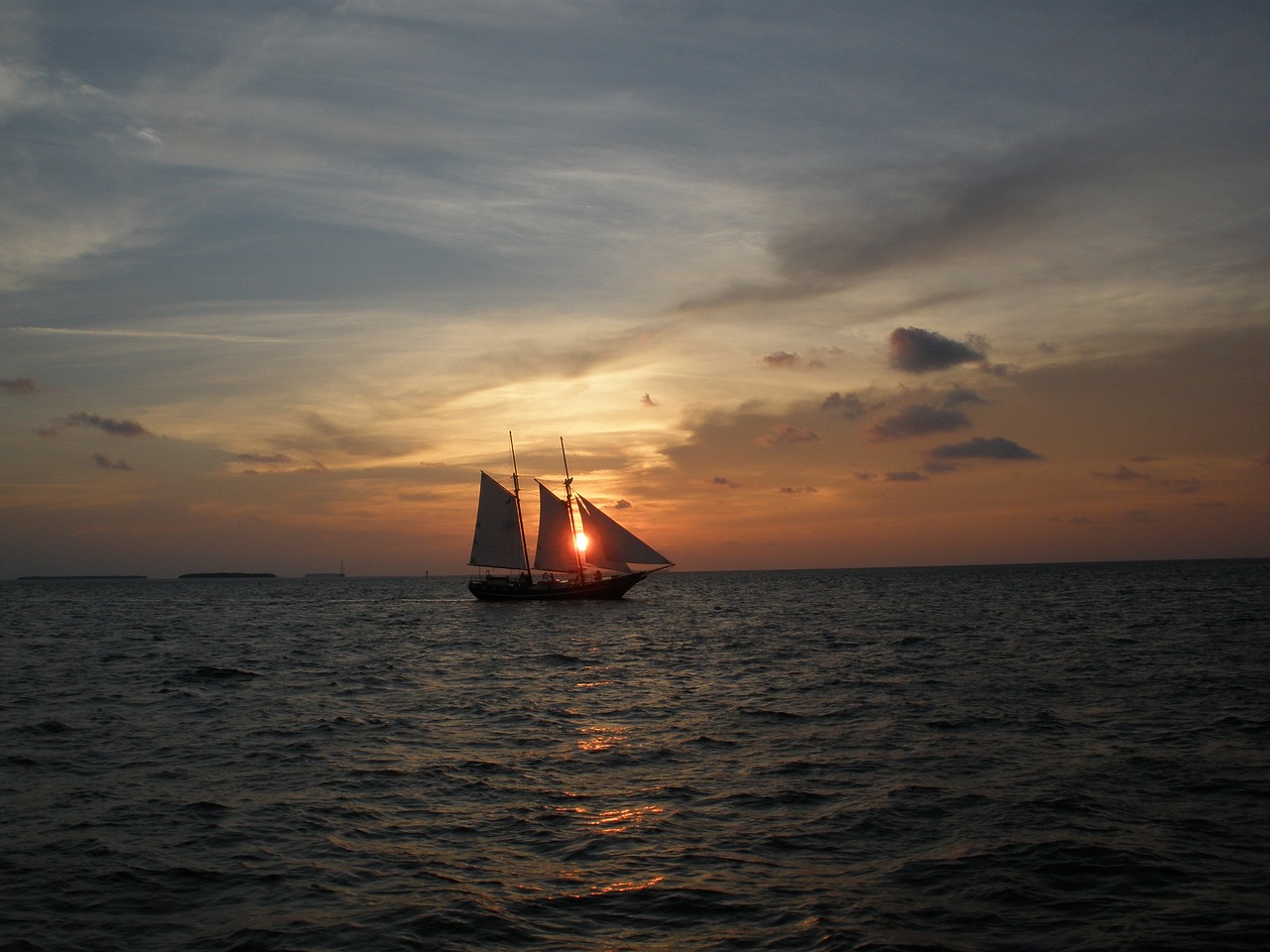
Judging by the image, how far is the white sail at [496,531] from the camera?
105 m

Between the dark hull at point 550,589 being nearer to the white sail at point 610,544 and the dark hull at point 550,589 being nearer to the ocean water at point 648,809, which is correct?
the white sail at point 610,544

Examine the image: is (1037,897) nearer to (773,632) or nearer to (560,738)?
(560,738)

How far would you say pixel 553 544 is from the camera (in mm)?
107812

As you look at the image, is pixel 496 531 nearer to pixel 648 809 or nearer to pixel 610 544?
pixel 610 544

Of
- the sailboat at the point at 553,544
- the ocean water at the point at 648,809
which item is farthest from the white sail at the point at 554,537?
the ocean water at the point at 648,809

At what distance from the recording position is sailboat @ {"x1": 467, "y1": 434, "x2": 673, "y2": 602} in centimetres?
10506

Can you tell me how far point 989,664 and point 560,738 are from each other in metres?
24.5

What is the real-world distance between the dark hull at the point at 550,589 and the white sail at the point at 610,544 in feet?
16.5

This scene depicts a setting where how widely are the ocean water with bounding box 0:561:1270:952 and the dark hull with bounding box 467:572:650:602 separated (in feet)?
222

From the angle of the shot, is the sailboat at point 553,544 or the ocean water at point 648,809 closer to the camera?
the ocean water at point 648,809

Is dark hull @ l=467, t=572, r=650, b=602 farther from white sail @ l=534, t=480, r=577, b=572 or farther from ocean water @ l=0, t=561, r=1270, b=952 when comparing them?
ocean water @ l=0, t=561, r=1270, b=952

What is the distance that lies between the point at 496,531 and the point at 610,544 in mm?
13161

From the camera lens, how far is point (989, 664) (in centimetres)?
4297

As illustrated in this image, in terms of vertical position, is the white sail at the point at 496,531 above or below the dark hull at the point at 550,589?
above
